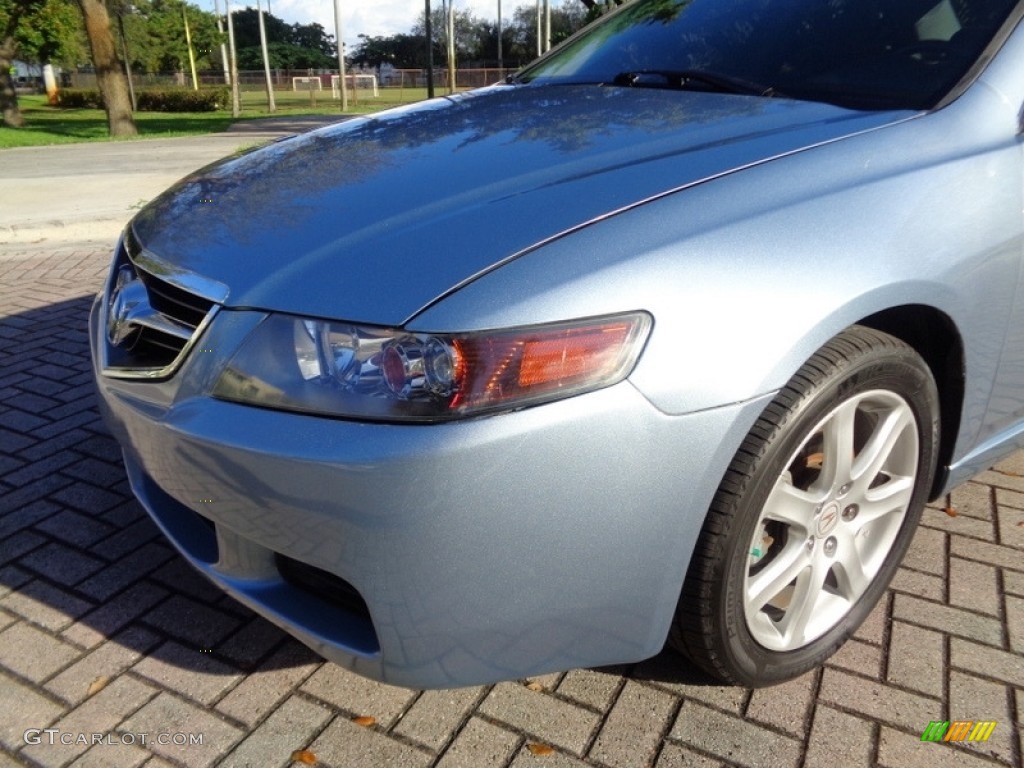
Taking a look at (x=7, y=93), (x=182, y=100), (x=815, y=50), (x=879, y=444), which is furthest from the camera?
(x=182, y=100)

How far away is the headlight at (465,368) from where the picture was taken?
1.49 metres

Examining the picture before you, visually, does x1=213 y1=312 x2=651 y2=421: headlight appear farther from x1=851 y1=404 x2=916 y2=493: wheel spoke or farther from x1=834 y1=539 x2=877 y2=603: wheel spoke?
x1=834 y1=539 x2=877 y2=603: wheel spoke

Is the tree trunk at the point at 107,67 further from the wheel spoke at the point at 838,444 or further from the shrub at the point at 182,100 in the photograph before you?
the wheel spoke at the point at 838,444

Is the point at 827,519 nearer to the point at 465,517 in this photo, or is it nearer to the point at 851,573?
the point at 851,573

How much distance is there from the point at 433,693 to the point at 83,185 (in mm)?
8722

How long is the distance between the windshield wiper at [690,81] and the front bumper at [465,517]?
1211 millimetres

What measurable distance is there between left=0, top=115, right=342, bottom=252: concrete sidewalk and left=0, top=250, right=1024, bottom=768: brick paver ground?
2.43 meters

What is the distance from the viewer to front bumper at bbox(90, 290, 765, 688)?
1.47 metres

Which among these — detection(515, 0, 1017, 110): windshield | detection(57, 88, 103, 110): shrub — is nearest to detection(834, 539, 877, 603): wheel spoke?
detection(515, 0, 1017, 110): windshield

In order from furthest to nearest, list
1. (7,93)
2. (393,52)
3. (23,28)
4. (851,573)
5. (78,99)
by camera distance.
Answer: (393,52)
(78,99)
(23,28)
(7,93)
(851,573)

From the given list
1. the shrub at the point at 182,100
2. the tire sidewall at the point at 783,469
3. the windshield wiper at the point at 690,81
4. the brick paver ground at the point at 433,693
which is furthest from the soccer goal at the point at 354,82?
the tire sidewall at the point at 783,469

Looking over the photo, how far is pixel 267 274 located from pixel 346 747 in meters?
1.04

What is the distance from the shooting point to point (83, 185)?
9.05m

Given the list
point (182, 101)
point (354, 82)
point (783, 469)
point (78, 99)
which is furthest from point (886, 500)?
point (78, 99)
